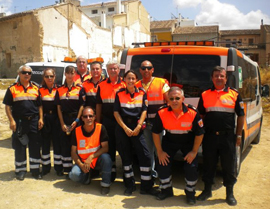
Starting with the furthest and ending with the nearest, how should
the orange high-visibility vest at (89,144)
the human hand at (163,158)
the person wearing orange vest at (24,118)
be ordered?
the person wearing orange vest at (24,118)
the orange high-visibility vest at (89,144)
the human hand at (163,158)

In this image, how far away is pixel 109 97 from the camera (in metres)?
4.40

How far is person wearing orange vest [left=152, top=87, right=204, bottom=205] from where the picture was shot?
3711 mm

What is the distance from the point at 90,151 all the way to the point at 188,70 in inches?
75.1

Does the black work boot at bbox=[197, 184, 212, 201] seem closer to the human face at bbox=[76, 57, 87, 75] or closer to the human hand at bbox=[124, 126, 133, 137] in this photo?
the human hand at bbox=[124, 126, 133, 137]

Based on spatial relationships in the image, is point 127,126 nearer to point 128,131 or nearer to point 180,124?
point 128,131

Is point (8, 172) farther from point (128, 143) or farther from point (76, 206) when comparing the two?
point (128, 143)

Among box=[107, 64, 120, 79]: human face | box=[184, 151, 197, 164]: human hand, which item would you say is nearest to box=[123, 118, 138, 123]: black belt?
box=[107, 64, 120, 79]: human face

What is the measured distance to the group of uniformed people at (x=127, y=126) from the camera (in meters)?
3.78

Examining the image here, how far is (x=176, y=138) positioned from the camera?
150 inches

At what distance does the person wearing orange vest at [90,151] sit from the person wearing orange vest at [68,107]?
15.5 inches

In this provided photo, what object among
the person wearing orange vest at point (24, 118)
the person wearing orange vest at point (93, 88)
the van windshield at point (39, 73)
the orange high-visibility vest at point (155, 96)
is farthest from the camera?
the van windshield at point (39, 73)

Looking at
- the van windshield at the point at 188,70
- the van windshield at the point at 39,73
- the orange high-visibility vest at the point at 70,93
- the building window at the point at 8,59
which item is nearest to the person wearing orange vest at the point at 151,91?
the van windshield at the point at 188,70

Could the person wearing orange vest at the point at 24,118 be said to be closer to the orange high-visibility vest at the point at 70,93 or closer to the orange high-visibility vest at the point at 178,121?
the orange high-visibility vest at the point at 70,93

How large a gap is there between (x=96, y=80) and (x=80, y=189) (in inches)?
69.7
